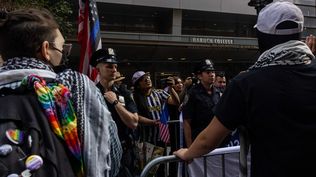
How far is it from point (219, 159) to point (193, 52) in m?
22.1

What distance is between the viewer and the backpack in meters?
1.69

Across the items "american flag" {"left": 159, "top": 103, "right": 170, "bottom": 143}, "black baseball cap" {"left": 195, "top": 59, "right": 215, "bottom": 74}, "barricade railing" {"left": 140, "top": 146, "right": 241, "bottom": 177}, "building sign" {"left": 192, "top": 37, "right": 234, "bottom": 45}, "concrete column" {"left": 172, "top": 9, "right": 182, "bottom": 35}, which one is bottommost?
"american flag" {"left": 159, "top": 103, "right": 170, "bottom": 143}

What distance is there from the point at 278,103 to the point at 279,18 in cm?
49

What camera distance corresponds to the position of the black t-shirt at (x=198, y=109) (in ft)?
18.2

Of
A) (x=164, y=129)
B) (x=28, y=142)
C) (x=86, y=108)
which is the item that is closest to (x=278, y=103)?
(x=86, y=108)

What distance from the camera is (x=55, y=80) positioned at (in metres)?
1.96

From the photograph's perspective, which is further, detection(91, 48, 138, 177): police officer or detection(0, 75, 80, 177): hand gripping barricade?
detection(91, 48, 138, 177): police officer

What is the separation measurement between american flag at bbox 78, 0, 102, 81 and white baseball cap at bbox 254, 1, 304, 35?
324 centimetres

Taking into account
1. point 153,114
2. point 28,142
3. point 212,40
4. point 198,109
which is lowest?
point 153,114

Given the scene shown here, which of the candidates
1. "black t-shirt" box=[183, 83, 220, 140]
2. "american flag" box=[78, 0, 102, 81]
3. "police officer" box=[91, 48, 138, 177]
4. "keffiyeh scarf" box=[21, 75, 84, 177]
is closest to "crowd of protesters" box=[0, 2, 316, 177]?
"keffiyeh scarf" box=[21, 75, 84, 177]

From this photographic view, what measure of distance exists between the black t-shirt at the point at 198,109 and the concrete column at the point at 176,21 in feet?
68.1

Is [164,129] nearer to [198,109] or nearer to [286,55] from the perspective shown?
[198,109]

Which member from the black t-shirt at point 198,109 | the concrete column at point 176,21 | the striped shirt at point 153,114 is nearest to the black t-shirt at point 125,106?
the black t-shirt at point 198,109

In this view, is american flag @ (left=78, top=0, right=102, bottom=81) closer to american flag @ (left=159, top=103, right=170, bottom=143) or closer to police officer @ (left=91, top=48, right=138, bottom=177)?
police officer @ (left=91, top=48, right=138, bottom=177)
